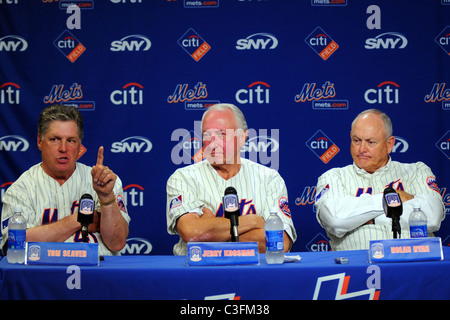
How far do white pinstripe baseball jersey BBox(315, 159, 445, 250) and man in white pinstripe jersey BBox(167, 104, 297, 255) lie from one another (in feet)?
0.93

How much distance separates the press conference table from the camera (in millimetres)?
2520

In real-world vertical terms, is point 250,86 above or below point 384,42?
below

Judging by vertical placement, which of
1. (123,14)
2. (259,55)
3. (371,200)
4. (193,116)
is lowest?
(371,200)

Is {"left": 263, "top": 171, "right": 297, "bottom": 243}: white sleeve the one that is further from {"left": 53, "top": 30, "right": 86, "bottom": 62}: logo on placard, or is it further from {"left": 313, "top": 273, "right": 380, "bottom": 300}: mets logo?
{"left": 53, "top": 30, "right": 86, "bottom": 62}: logo on placard

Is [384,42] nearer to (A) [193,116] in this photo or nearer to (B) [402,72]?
(B) [402,72]

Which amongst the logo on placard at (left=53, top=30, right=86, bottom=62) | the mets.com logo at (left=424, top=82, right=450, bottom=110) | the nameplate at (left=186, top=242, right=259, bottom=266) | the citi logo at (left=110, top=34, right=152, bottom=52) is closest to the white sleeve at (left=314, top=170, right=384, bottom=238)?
the nameplate at (left=186, top=242, right=259, bottom=266)

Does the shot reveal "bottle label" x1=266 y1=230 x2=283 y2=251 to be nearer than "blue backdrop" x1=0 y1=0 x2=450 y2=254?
Yes

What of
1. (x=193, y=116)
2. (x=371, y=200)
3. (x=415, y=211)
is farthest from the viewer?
(x=193, y=116)

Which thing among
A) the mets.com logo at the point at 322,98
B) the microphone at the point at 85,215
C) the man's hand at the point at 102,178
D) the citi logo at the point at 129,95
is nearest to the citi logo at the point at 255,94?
the mets.com logo at the point at 322,98

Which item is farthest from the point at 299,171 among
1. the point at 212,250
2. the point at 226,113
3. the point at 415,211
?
the point at 212,250

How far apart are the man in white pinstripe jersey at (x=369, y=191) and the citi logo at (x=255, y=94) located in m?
1.18

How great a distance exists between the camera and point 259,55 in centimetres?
495

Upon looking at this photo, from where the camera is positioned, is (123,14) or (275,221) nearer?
(275,221)

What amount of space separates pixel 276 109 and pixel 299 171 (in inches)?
21.9
